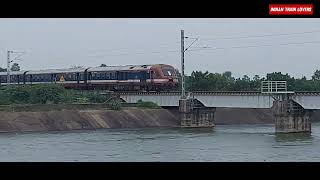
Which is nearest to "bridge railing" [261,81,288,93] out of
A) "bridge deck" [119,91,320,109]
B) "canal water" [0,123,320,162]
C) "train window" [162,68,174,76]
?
"bridge deck" [119,91,320,109]

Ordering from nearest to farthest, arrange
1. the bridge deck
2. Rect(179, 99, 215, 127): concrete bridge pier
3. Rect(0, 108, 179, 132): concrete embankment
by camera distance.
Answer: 1. the bridge deck
2. Rect(0, 108, 179, 132): concrete embankment
3. Rect(179, 99, 215, 127): concrete bridge pier

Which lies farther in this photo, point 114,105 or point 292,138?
point 114,105

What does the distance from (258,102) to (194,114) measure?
8.51 m

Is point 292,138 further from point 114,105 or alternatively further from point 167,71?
point 114,105

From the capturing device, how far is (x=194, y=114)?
52.3 meters

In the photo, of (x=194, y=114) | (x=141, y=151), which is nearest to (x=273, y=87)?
(x=194, y=114)

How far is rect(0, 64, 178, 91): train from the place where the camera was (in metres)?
50.5

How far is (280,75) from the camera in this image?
68.2 meters

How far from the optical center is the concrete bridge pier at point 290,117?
143ft

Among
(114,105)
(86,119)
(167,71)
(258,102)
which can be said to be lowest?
(86,119)

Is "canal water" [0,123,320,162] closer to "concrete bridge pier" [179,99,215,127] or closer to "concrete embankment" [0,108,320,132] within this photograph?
"concrete embankment" [0,108,320,132]

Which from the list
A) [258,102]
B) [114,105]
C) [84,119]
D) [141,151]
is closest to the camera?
[141,151]
